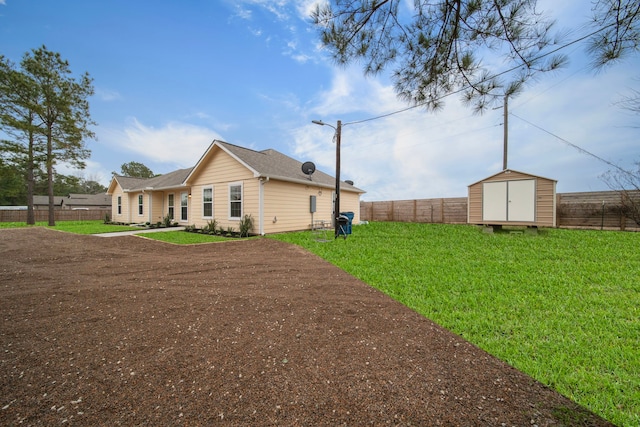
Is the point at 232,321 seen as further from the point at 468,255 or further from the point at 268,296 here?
the point at 468,255

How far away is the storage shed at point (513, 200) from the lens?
10547 mm

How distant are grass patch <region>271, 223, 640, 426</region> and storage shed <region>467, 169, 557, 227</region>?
3.01 metres

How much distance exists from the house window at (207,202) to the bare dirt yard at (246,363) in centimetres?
867

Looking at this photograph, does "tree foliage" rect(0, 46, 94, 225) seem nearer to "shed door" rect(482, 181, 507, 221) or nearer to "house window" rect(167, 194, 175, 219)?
"house window" rect(167, 194, 175, 219)

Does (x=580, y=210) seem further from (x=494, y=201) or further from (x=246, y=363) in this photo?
(x=246, y=363)

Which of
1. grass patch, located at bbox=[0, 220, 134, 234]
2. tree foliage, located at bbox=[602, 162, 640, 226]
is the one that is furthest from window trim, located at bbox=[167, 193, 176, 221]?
tree foliage, located at bbox=[602, 162, 640, 226]

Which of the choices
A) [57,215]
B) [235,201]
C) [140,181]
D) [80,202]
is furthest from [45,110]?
[80,202]

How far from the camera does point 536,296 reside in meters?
3.93

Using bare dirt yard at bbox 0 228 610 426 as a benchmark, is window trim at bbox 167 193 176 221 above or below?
above

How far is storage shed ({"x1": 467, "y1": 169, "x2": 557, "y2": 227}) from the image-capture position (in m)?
10.5

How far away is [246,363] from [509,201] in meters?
12.8

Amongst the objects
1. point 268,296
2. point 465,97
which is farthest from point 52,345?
point 465,97

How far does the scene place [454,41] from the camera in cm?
355

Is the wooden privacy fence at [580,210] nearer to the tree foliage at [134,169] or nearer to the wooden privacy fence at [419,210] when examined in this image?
the wooden privacy fence at [419,210]
